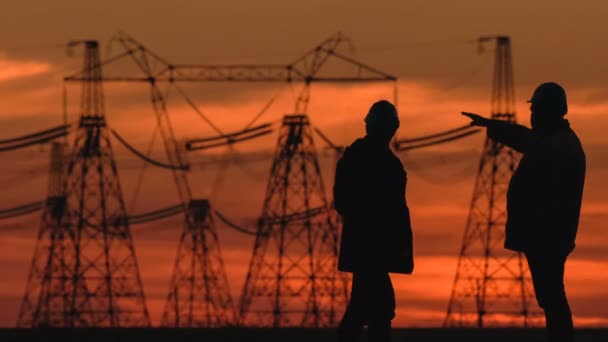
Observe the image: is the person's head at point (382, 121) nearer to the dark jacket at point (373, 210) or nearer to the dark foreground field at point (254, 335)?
the dark jacket at point (373, 210)

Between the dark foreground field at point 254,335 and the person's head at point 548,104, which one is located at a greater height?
the person's head at point 548,104

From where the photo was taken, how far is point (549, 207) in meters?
19.0

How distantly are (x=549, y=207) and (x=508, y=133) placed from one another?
902mm

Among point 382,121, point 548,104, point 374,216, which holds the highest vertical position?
point 548,104

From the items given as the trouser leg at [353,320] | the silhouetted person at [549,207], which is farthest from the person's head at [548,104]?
the trouser leg at [353,320]

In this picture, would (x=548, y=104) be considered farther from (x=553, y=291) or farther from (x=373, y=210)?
(x=373, y=210)

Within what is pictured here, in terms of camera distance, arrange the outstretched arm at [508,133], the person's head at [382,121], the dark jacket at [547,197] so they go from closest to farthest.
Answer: the person's head at [382,121] → the dark jacket at [547,197] → the outstretched arm at [508,133]

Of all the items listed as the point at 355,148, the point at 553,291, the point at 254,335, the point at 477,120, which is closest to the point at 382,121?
the point at 355,148

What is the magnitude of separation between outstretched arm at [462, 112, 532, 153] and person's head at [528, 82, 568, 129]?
155 millimetres

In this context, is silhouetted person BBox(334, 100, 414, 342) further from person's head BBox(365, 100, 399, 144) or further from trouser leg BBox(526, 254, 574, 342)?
trouser leg BBox(526, 254, 574, 342)

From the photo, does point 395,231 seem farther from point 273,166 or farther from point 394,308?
point 273,166

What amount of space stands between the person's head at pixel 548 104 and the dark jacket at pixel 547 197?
179 millimetres

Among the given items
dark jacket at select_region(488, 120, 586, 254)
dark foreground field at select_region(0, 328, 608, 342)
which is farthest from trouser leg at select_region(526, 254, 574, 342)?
dark foreground field at select_region(0, 328, 608, 342)

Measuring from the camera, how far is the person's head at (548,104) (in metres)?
19.2
